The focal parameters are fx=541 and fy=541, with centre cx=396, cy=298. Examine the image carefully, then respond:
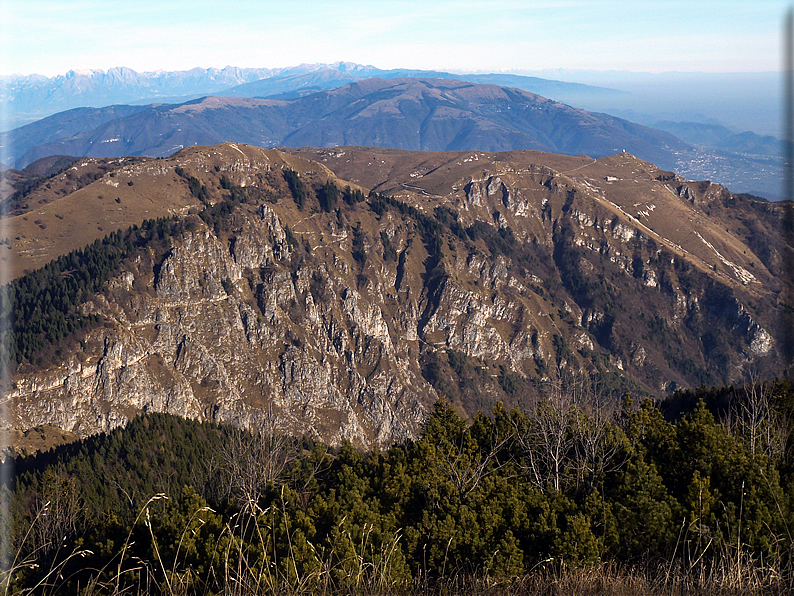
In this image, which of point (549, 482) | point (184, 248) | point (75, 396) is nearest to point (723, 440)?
point (549, 482)

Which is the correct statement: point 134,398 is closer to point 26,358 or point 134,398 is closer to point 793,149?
point 26,358

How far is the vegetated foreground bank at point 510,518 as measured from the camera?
16406 millimetres

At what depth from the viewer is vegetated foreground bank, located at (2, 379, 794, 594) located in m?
16.4

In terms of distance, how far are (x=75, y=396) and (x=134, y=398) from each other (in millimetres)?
18094

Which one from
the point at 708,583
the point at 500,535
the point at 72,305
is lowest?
the point at 72,305

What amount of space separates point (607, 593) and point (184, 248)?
205104 mm

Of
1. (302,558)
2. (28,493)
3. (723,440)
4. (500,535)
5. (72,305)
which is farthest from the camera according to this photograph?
(72,305)

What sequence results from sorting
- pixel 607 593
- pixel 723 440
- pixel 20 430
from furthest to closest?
pixel 20 430, pixel 723 440, pixel 607 593

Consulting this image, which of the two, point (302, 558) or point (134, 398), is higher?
point (302, 558)

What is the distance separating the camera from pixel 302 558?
25344 mm

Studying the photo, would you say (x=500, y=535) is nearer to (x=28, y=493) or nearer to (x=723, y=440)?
Result: (x=723, y=440)

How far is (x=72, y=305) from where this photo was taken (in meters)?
168

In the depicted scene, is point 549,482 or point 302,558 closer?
point 302,558

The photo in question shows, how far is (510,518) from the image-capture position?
30.9m
